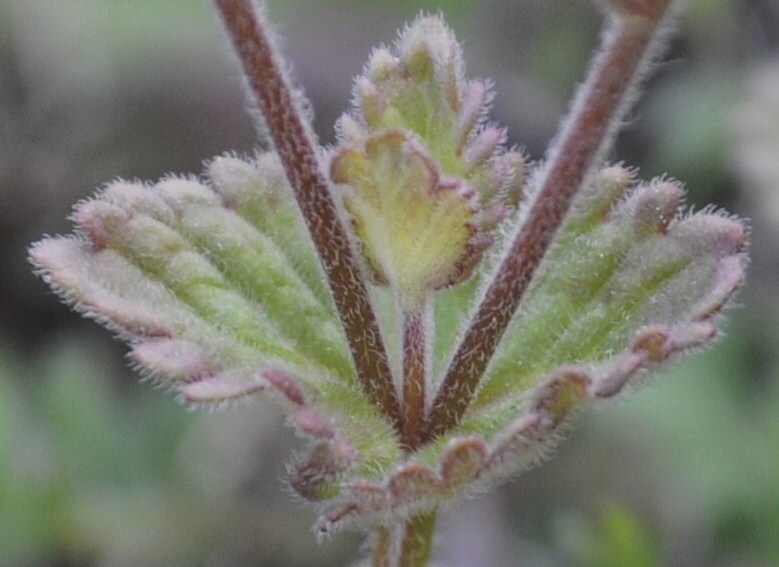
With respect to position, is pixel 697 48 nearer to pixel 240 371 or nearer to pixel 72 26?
pixel 72 26

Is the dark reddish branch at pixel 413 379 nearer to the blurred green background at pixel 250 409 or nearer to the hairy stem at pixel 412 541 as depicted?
the hairy stem at pixel 412 541

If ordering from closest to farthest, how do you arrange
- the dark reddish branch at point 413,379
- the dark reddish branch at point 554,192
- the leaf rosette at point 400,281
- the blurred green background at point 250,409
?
1. the dark reddish branch at point 554,192
2. the leaf rosette at point 400,281
3. the dark reddish branch at point 413,379
4. the blurred green background at point 250,409

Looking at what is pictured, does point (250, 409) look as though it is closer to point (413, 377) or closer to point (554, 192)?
point (413, 377)

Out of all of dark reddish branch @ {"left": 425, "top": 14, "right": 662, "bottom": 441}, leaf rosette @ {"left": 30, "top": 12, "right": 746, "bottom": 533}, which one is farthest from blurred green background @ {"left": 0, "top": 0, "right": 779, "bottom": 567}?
dark reddish branch @ {"left": 425, "top": 14, "right": 662, "bottom": 441}

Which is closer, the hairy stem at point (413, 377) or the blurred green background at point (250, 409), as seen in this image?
the hairy stem at point (413, 377)

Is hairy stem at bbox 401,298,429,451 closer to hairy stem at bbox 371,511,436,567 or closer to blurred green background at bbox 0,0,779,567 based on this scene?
hairy stem at bbox 371,511,436,567

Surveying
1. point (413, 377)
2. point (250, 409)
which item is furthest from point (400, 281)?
point (250, 409)

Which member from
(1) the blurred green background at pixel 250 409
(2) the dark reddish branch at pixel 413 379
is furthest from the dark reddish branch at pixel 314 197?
(1) the blurred green background at pixel 250 409

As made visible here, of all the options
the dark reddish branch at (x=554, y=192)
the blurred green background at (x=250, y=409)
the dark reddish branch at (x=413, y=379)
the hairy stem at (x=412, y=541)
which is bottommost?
the blurred green background at (x=250, y=409)
